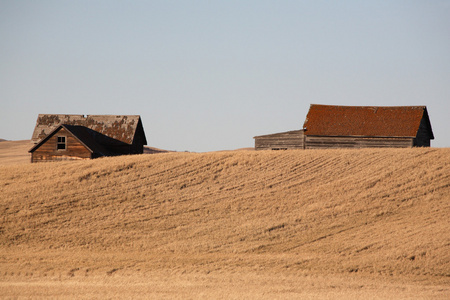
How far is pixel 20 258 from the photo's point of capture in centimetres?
1903

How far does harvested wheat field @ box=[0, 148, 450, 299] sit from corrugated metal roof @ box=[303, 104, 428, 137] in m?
8.48

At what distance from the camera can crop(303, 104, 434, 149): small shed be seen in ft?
136

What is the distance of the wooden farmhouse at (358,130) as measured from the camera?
41438 millimetres

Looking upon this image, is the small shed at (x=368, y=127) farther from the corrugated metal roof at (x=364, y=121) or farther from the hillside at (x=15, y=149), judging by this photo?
the hillside at (x=15, y=149)

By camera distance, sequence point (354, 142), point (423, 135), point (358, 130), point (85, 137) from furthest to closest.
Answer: point (423, 135) < point (85, 137) < point (358, 130) < point (354, 142)

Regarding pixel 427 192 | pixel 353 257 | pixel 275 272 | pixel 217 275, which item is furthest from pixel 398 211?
pixel 217 275

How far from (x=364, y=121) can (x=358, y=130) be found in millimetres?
1181

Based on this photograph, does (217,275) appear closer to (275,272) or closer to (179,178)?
(275,272)

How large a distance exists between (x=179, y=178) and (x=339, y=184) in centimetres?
797

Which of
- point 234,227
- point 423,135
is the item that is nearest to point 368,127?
point 423,135

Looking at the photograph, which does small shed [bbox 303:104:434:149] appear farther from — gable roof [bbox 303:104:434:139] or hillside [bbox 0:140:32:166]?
hillside [bbox 0:140:32:166]

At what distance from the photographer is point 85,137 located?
43375 millimetres

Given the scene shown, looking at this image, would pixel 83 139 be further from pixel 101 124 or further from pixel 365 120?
pixel 365 120

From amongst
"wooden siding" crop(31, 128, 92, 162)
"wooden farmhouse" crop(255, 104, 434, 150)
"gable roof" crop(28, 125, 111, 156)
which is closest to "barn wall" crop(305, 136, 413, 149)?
"wooden farmhouse" crop(255, 104, 434, 150)
